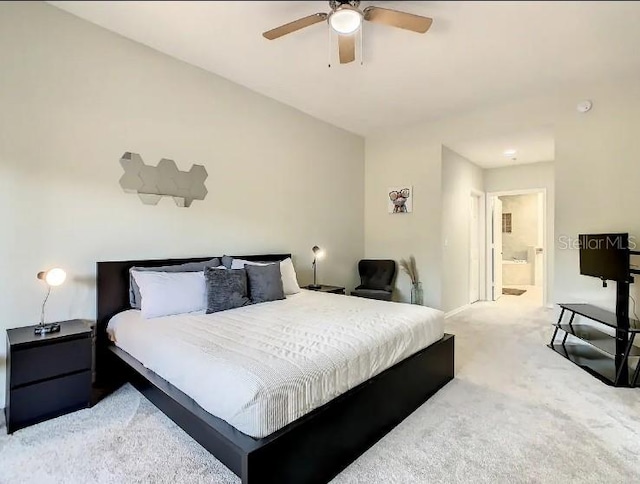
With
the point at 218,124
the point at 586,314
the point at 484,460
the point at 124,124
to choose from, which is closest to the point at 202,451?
the point at 484,460

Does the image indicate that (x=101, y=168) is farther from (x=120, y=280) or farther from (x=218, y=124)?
(x=218, y=124)

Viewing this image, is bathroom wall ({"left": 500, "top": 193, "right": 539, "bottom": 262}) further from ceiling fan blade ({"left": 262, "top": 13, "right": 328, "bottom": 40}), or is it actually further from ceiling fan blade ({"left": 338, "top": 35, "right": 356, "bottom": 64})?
ceiling fan blade ({"left": 262, "top": 13, "right": 328, "bottom": 40})

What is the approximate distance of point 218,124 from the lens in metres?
3.48

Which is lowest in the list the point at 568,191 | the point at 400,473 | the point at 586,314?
the point at 400,473

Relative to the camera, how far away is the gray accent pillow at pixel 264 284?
3.07 meters

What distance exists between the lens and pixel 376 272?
5.05 meters

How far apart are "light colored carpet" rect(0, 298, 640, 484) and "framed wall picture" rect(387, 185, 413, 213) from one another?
2707 mm

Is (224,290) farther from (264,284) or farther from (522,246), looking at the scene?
(522,246)

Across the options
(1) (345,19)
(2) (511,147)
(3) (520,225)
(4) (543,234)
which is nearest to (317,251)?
(1) (345,19)

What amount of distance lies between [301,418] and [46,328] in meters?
1.90

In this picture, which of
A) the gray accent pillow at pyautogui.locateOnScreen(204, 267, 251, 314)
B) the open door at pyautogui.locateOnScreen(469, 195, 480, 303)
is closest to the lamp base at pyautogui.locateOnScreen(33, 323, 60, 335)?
the gray accent pillow at pyautogui.locateOnScreen(204, 267, 251, 314)

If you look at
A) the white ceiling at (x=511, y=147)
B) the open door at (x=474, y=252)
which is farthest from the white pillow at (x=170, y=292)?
the open door at (x=474, y=252)

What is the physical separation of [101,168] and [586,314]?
14.4 feet

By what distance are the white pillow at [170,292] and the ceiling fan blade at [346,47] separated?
204 centimetres
